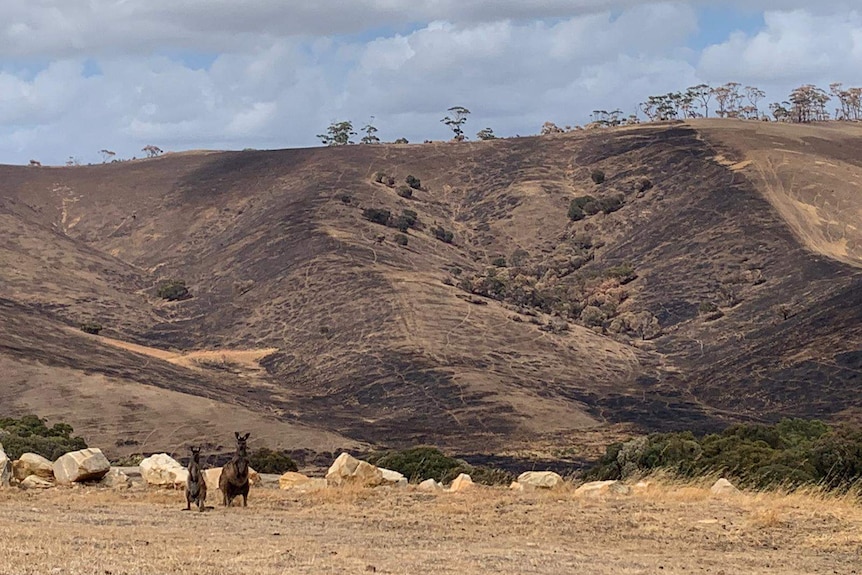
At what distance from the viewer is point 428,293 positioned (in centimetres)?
7569

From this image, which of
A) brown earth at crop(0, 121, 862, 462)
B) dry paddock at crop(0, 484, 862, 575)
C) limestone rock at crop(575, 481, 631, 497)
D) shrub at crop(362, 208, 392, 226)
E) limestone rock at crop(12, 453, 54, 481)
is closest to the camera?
dry paddock at crop(0, 484, 862, 575)

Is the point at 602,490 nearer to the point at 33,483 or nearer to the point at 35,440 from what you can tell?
the point at 33,483

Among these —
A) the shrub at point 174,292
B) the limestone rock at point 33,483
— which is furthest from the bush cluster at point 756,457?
the shrub at point 174,292

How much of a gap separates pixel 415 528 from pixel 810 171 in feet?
289

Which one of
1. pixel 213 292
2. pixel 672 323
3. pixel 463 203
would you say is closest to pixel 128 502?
pixel 672 323

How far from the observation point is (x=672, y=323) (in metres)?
76.8

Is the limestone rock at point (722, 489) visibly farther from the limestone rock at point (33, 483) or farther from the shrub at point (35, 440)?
the shrub at point (35, 440)

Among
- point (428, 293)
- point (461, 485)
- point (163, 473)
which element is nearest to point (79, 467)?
point (163, 473)

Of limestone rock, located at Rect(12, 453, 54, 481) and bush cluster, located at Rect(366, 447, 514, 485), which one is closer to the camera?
limestone rock, located at Rect(12, 453, 54, 481)

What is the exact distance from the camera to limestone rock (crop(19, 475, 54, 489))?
20.6m

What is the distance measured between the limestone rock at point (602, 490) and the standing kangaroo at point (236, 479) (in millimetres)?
5547

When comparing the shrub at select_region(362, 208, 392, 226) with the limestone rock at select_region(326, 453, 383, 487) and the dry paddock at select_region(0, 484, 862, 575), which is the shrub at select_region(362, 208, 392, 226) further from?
the dry paddock at select_region(0, 484, 862, 575)

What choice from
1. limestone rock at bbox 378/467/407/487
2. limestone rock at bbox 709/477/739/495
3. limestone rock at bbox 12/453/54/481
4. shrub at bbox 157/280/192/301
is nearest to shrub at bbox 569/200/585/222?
shrub at bbox 157/280/192/301

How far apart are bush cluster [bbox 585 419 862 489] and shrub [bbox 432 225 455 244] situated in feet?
185
